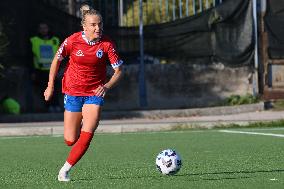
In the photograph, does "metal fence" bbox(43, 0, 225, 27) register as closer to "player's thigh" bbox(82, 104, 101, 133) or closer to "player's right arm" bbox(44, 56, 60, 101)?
"player's right arm" bbox(44, 56, 60, 101)

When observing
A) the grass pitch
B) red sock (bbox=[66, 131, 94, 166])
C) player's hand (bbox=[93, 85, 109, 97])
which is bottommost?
the grass pitch

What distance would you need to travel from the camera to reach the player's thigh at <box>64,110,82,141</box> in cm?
1034

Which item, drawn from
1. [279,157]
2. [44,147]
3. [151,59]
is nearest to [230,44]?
[151,59]

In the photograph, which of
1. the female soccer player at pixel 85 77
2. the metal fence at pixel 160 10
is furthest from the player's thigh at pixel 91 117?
the metal fence at pixel 160 10

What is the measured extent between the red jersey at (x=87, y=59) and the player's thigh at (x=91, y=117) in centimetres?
22

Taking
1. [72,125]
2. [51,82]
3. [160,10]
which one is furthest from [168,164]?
[160,10]

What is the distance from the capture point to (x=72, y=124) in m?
10.4

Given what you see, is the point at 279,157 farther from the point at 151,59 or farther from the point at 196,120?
the point at 151,59

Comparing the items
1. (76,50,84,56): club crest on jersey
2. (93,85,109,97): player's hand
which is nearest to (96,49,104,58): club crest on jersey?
Result: (76,50,84,56): club crest on jersey

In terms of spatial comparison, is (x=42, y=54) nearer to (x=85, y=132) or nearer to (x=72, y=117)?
(x=72, y=117)

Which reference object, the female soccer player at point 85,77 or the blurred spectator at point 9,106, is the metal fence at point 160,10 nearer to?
the blurred spectator at point 9,106

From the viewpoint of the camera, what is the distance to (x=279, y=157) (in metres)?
11.8

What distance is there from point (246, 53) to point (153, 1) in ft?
8.10

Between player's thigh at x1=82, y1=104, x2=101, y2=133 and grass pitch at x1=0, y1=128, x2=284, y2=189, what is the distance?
528 millimetres
